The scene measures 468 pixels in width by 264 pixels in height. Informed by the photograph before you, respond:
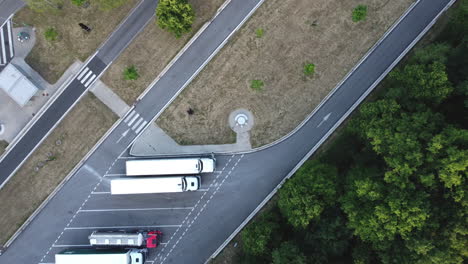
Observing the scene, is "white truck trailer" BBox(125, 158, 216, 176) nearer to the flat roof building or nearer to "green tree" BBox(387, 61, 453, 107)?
the flat roof building

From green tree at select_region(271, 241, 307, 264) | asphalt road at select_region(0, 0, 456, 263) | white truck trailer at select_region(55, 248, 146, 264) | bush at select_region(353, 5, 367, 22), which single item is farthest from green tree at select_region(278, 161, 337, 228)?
white truck trailer at select_region(55, 248, 146, 264)

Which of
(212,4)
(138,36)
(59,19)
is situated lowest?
(59,19)

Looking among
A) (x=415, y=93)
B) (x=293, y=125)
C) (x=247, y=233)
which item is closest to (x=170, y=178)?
(x=247, y=233)

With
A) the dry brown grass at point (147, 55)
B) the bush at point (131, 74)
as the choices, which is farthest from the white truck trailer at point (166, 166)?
the bush at point (131, 74)

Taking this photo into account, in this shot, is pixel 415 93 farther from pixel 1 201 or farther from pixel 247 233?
pixel 1 201

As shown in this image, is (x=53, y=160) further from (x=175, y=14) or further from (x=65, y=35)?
(x=175, y=14)

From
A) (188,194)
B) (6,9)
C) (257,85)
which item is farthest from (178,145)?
(6,9)

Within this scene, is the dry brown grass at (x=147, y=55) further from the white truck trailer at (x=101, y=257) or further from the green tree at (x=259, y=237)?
the green tree at (x=259, y=237)
